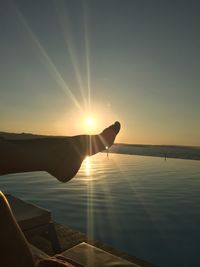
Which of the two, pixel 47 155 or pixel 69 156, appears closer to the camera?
pixel 47 155

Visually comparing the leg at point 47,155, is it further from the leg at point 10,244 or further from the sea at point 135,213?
the sea at point 135,213

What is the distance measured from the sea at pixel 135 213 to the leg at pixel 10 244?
15.3 feet

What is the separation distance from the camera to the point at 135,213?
848 cm

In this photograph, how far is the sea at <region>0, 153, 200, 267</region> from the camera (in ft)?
19.4

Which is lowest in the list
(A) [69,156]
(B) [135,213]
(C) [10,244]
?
(B) [135,213]

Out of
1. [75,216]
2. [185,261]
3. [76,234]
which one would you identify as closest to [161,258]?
[185,261]

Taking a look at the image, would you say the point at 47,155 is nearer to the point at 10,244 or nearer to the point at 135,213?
the point at 10,244

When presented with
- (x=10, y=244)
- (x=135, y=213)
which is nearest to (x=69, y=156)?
(x=10, y=244)

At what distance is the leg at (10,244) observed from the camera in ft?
4.00

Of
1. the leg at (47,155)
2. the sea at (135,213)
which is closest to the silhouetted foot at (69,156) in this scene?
the leg at (47,155)

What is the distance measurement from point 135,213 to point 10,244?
25.3 feet

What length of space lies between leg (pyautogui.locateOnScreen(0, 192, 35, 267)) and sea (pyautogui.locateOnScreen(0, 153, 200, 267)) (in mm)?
4677

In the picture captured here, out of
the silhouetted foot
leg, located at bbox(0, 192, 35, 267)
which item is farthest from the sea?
leg, located at bbox(0, 192, 35, 267)

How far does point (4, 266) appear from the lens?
121 centimetres
